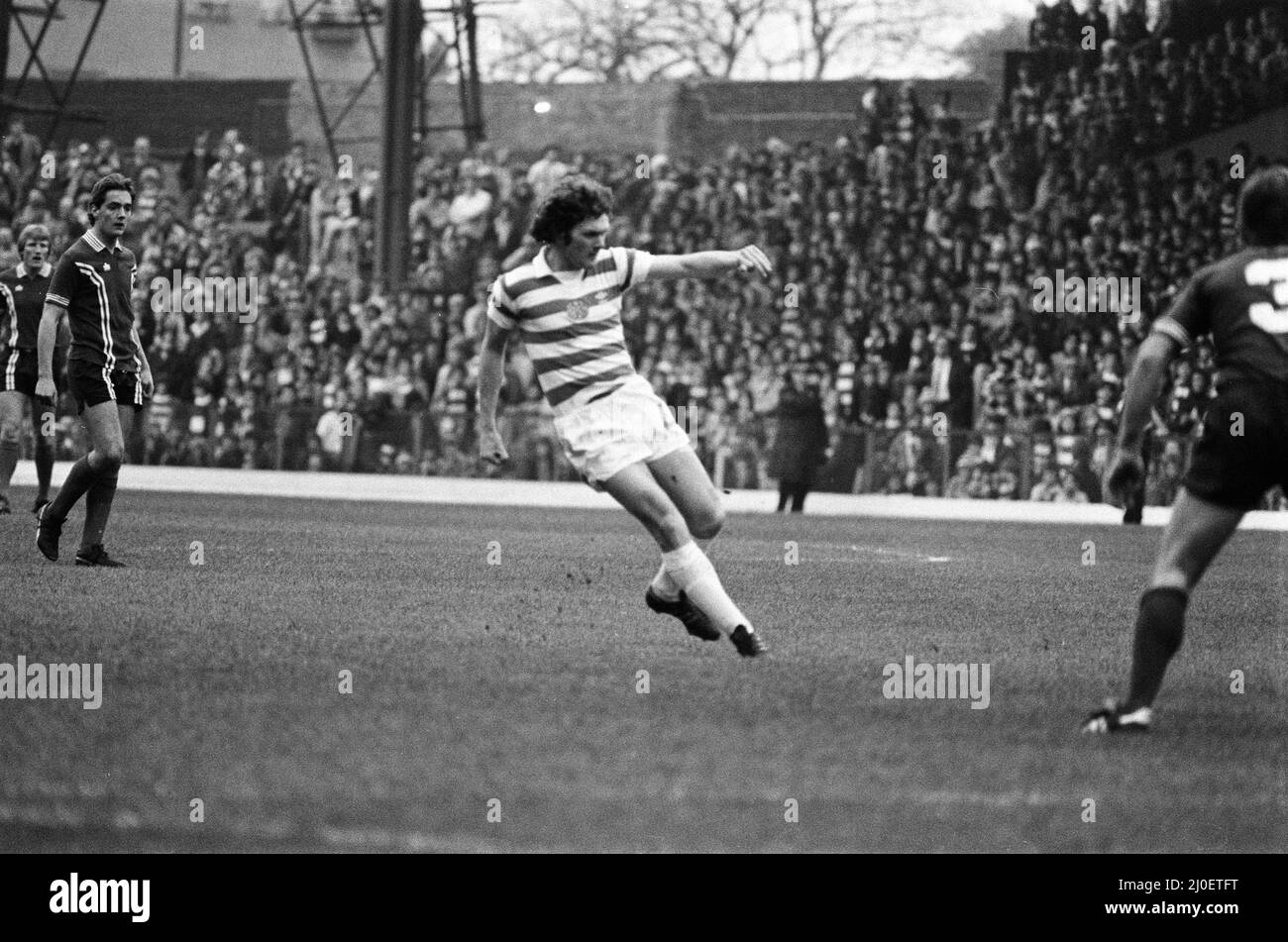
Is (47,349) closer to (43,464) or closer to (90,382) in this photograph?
(90,382)

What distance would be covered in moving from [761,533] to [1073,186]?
10.2 m

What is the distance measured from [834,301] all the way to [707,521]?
19.2 meters

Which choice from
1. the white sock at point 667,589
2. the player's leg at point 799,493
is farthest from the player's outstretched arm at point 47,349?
the player's leg at point 799,493

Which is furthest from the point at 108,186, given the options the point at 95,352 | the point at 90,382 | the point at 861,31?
the point at 861,31

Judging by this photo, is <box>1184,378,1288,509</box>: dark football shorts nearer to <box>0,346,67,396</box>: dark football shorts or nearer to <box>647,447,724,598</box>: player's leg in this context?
<box>647,447,724,598</box>: player's leg

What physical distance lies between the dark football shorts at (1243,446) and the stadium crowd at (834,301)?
17.3m

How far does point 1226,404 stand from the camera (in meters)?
7.03

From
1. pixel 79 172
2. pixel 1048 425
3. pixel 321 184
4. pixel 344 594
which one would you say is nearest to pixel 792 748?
pixel 344 594

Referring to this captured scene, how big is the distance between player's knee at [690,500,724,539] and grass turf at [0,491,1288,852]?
1.75ft

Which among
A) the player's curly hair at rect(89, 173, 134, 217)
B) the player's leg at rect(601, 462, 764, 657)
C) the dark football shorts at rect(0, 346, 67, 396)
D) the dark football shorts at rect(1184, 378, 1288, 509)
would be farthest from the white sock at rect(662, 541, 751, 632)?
the dark football shorts at rect(0, 346, 67, 396)

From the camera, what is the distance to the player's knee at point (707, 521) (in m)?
9.19

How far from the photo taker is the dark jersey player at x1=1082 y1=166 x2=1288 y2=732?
6.97m

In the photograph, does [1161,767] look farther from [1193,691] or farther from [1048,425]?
[1048,425]

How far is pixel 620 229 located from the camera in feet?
98.8
